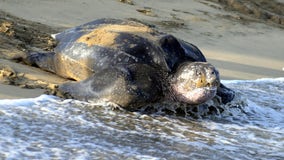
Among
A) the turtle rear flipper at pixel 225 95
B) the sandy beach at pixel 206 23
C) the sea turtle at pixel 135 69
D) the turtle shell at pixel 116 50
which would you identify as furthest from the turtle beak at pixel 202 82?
the sandy beach at pixel 206 23

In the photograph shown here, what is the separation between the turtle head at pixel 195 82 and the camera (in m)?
4.01

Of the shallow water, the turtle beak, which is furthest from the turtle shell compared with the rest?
the shallow water

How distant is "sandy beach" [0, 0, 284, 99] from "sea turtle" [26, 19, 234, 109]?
0.30 m

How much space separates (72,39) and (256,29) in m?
4.79

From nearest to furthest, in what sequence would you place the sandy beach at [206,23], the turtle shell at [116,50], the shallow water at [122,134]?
1. the shallow water at [122,134]
2. the turtle shell at [116,50]
3. the sandy beach at [206,23]

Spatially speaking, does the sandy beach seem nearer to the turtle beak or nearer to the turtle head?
the turtle head

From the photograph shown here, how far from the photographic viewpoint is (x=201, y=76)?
4.04 meters

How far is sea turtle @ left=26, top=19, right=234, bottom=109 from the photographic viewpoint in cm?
400

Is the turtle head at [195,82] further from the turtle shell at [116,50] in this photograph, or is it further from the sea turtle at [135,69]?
the turtle shell at [116,50]

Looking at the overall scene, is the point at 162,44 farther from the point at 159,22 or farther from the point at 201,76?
the point at 159,22

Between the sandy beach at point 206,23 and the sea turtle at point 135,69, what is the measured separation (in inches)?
11.8

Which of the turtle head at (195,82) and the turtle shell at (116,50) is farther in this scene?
the turtle shell at (116,50)

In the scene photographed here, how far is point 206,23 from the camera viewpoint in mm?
8195

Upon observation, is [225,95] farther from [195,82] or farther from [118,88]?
[118,88]
